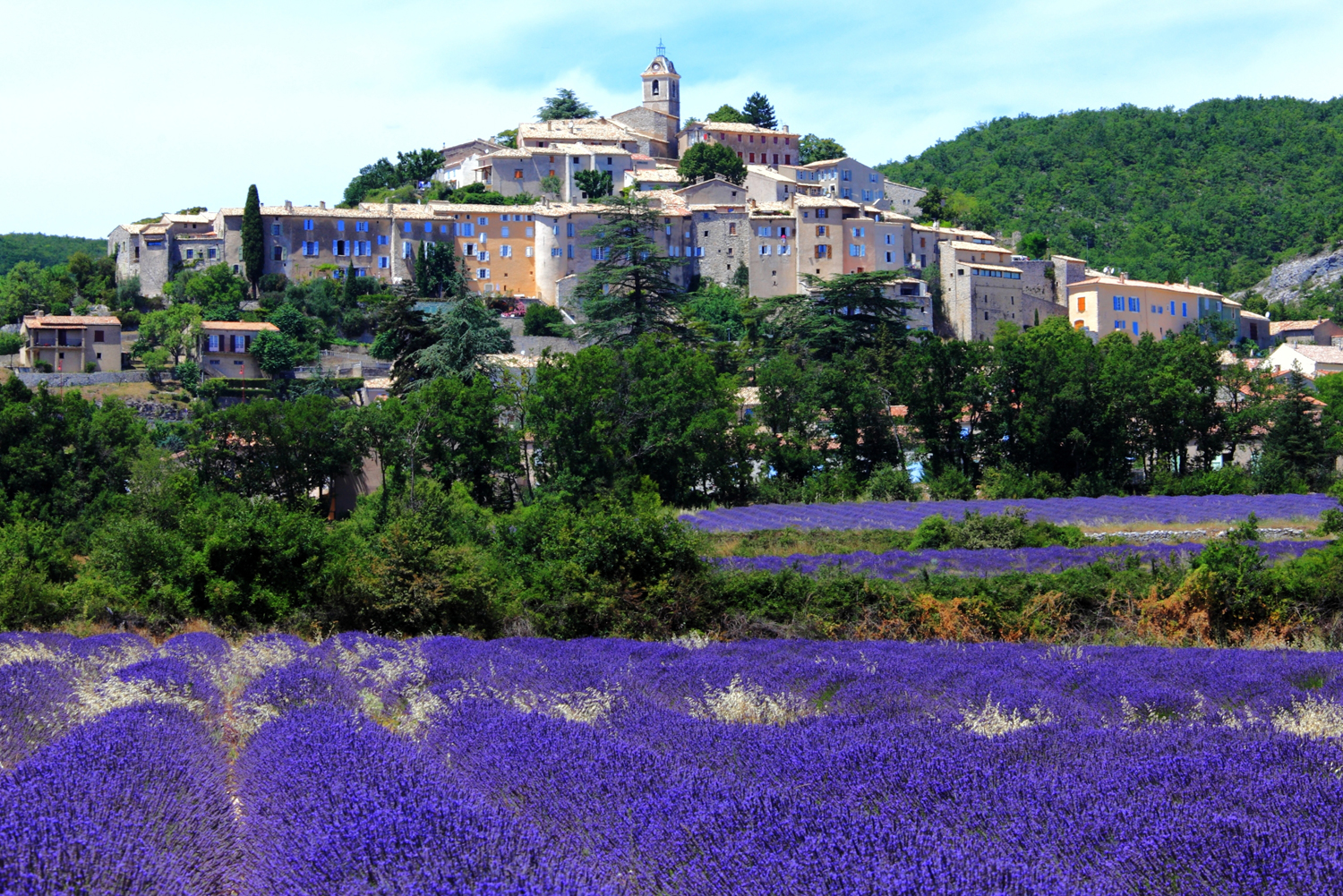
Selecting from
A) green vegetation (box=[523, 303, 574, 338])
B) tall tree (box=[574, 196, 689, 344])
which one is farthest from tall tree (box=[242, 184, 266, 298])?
tall tree (box=[574, 196, 689, 344])

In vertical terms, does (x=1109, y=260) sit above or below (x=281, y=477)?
above

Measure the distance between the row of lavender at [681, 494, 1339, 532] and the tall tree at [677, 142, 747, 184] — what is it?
194 feet

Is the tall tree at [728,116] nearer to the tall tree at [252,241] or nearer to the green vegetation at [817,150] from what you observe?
the green vegetation at [817,150]

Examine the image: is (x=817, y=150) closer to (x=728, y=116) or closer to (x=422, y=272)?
(x=728, y=116)

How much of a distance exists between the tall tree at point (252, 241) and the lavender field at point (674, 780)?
7955cm

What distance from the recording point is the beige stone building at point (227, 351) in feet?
247

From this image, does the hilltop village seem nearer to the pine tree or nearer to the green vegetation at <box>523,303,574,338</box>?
the pine tree

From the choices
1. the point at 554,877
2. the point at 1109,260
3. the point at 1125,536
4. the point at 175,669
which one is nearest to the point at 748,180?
the point at 1109,260

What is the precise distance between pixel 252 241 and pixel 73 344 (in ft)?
50.3

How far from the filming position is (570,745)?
7848 mm

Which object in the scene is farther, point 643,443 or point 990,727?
point 643,443

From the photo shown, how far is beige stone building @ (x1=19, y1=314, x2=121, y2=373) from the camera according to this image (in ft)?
248

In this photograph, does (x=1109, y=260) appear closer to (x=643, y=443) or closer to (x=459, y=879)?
(x=643, y=443)

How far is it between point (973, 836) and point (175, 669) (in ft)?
28.9
